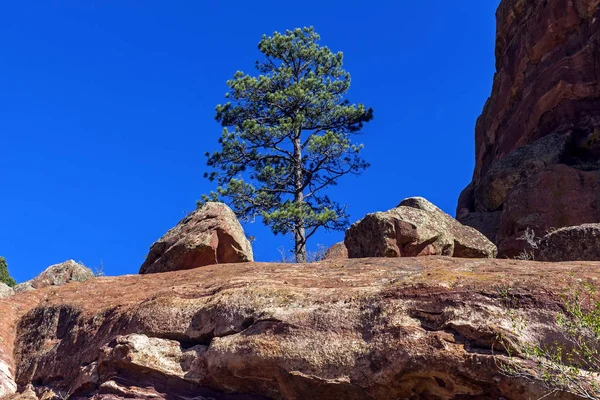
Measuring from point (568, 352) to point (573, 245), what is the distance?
18.8 ft

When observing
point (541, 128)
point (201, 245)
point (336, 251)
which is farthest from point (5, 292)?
point (541, 128)

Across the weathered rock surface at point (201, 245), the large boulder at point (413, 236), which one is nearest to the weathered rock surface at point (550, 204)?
the large boulder at point (413, 236)

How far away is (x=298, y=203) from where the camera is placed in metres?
27.7

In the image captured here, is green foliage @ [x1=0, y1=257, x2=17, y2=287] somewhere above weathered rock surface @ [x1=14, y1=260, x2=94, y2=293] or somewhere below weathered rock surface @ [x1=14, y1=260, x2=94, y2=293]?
above

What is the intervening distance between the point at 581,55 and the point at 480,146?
7775 millimetres

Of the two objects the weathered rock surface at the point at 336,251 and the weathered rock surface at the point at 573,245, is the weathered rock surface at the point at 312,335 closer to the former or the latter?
the weathered rock surface at the point at 573,245

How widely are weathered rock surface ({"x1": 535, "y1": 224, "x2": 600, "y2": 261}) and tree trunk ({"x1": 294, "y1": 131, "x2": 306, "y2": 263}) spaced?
42.0 ft

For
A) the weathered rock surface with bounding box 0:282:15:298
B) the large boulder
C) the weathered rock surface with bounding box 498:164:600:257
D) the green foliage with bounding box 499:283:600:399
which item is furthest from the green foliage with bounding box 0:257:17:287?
the green foliage with bounding box 499:283:600:399

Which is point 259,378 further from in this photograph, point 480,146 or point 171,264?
point 480,146

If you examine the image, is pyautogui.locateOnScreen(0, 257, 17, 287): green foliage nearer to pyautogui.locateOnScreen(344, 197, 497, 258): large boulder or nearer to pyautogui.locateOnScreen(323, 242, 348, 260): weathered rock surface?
pyautogui.locateOnScreen(323, 242, 348, 260): weathered rock surface

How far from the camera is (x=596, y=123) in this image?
72.1 feet

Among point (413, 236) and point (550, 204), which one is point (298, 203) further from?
point (413, 236)

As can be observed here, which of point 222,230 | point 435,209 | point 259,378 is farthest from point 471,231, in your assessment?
point 259,378

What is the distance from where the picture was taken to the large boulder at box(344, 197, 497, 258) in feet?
52.0
